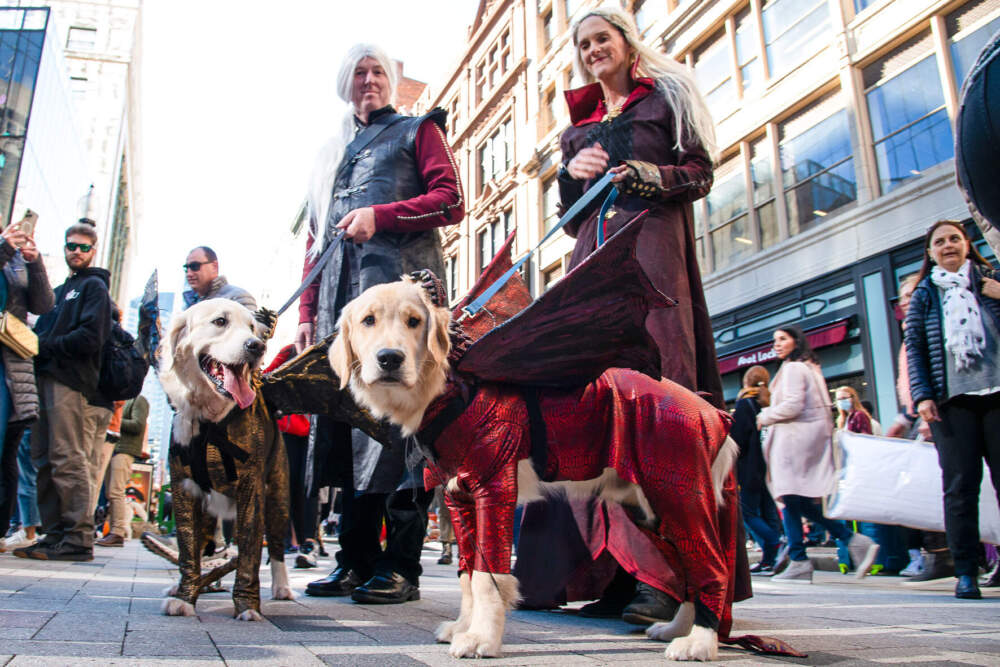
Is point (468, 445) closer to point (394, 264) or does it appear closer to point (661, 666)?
point (661, 666)

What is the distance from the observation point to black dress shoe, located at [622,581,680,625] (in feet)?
8.58

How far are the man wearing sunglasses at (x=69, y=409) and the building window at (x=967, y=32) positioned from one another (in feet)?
42.1

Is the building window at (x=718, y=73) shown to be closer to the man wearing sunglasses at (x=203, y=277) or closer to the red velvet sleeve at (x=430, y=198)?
the red velvet sleeve at (x=430, y=198)

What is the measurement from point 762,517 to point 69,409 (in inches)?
242

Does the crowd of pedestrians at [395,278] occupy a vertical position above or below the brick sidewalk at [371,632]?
above

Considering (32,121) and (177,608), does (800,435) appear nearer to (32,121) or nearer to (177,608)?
(177,608)

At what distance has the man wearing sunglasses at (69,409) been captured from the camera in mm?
5117

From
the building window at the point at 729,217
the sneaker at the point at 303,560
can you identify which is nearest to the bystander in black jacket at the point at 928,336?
the sneaker at the point at 303,560

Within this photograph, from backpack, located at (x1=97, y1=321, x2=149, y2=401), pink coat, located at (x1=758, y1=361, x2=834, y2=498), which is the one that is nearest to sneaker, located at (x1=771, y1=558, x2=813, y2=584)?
pink coat, located at (x1=758, y1=361, x2=834, y2=498)

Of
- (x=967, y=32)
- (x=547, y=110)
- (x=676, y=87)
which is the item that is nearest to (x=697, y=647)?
(x=676, y=87)

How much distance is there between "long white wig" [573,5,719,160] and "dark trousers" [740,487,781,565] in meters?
4.60

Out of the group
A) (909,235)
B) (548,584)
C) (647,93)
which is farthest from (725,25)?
(548,584)

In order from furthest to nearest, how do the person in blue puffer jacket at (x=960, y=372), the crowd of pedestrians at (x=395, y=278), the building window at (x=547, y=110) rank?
the building window at (x=547, y=110)
the person in blue puffer jacket at (x=960, y=372)
the crowd of pedestrians at (x=395, y=278)

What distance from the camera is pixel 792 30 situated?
15.2 metres
